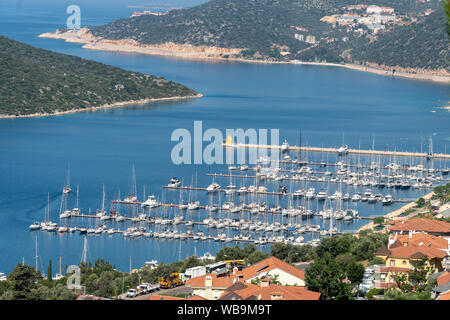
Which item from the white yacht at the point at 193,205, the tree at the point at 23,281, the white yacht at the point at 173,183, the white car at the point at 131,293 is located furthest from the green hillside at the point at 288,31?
the tree at the point at 23,281

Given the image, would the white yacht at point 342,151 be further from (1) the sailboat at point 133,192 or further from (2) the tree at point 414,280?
(2) the tree at point 414,280

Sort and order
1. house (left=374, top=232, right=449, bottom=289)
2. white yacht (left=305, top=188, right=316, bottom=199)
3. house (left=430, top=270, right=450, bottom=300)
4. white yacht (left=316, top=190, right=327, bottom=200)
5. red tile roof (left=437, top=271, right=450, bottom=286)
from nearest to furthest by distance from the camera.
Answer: house (left=430, top=270, right=450, bottom=300)
red tile roof (left=437, top=271, right=450, bottom=286)
house (left=374, top=232, right=449, bottom=289)
white yacht (left=305, top=188, right=316, bottom=199)
white yacht (left=316, top=190, right=327, bottom=200)

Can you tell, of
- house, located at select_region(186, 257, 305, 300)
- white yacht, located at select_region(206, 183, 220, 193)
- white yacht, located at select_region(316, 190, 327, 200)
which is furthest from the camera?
white yacht, located at select_region(206, 183, 220, 193)

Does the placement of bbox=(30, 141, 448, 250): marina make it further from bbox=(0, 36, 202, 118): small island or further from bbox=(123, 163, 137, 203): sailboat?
bbox=(0, 36, 202, 118): small island

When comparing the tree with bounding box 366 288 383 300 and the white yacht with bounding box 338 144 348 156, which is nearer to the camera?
the tree with bounding box 366 288 383 300

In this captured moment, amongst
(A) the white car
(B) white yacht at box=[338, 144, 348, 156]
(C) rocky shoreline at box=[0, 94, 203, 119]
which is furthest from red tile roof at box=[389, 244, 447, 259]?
(C) rocky shoreline at box=[0, 94, 203, 119]

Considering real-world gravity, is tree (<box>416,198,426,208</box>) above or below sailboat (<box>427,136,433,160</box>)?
below

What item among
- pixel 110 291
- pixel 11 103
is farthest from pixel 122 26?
pixel 110 291
